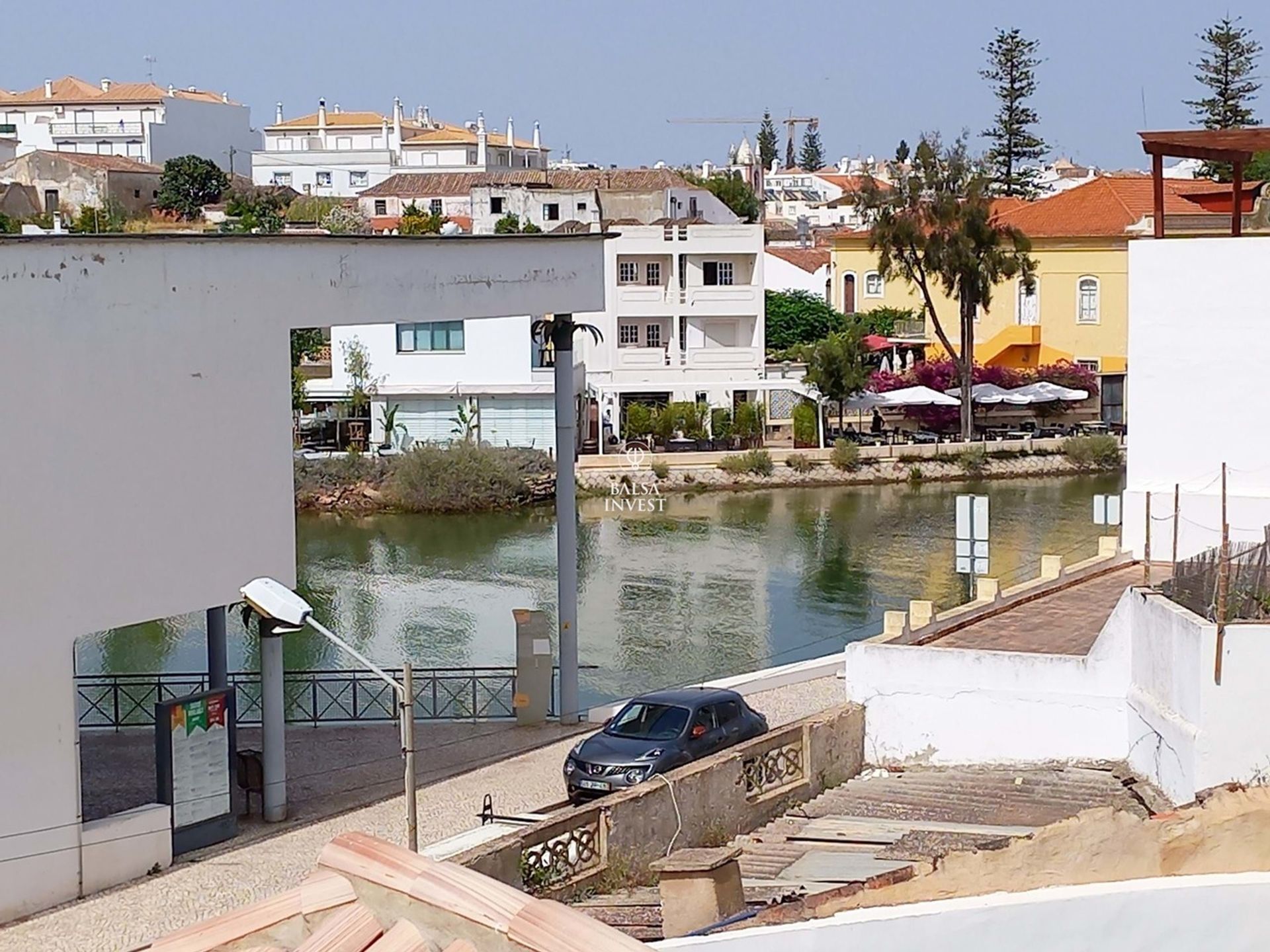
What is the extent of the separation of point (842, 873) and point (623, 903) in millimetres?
1650

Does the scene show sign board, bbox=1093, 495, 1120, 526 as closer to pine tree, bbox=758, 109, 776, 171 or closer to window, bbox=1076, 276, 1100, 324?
window, bbox=1076, 276, 1100, 324

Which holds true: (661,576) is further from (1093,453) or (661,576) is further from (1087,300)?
(1087,300)

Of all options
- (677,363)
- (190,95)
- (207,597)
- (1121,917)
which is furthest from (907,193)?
(190,95)

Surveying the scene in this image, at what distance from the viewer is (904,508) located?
5153 cm

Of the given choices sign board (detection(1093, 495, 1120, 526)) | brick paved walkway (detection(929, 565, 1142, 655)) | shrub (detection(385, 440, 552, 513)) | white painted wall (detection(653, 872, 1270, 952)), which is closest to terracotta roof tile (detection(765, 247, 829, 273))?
shrub (detection(385, 440, 552, 513))

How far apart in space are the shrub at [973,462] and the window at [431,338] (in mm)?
16297

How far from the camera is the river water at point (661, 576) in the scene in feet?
103

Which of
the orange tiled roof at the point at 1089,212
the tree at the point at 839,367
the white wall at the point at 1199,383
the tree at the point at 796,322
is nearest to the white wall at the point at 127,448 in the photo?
the white wall at the point at 1199,383

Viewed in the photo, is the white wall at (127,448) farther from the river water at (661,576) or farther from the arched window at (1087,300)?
the arched window at (1087,300)

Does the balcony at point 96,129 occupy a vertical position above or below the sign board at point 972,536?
above

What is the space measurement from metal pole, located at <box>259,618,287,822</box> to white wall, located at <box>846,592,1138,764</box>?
5759 mm

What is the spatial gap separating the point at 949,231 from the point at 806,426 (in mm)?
8103
